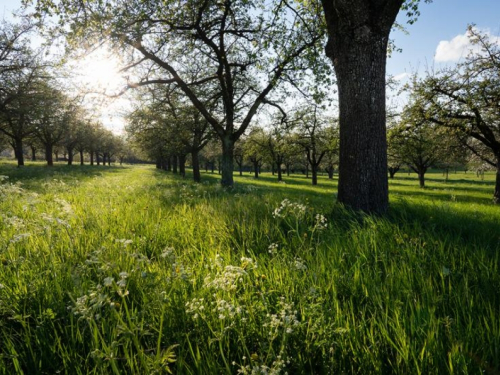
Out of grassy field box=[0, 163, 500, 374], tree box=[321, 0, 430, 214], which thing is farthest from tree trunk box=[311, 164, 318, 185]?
grassy field box=[0, 163, 500, 374]

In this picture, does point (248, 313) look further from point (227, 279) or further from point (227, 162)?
point (227, 162)

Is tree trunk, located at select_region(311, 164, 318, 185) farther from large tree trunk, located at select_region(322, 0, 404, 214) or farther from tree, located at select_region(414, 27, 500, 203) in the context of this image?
large tree trunk, located at select_region(322, 0, 404, 214)

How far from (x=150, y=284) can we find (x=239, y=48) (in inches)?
591

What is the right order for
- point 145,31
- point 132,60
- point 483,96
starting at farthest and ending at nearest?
point 483,96 → point 132,60 → point 145,31

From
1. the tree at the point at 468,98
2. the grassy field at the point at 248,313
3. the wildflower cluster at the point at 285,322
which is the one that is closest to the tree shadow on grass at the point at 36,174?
the grassy field at the point at 248,313

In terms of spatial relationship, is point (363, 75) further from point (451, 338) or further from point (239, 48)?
point (239, 48)

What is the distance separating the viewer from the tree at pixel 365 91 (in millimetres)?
4680

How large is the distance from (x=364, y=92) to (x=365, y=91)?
3 cm

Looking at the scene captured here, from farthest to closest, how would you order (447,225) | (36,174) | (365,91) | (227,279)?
(36,174)
(365,91)
(447,225)
(227,279)

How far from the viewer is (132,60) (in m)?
11.9

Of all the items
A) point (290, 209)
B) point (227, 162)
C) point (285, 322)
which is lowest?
point (285, 322)

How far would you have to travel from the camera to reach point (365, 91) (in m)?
4.77

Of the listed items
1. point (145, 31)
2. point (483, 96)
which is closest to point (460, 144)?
point (483, 96)

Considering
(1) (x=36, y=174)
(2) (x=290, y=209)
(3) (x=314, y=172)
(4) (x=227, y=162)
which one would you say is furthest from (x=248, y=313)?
(3) (x=314, y=172)
